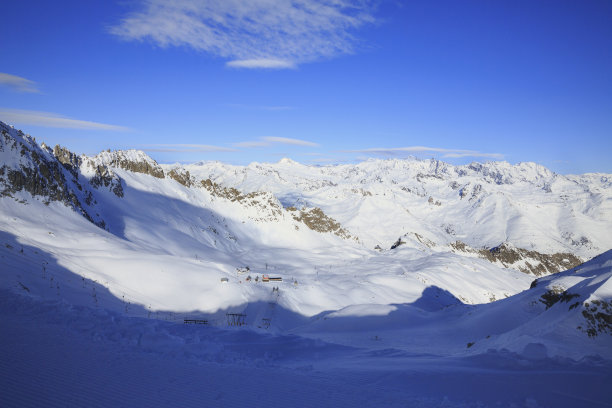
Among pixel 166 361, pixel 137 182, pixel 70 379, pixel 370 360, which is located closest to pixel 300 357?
pixel 370 360

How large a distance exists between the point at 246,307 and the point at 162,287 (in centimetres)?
871

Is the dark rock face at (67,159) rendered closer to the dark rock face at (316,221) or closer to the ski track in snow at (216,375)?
the ski track in snow at (216,375)

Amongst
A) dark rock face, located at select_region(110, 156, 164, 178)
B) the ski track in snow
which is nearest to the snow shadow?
the ski track in snow

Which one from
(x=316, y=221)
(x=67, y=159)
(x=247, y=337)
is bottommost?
(x=247, y=337)

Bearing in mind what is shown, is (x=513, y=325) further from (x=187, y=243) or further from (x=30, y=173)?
(x=187, y=243)

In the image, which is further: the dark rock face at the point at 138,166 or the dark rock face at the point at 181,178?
the dark rock face at the point at 181,178

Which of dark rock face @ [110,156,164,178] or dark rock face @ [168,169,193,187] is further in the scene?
dark rock face @ [168,169,193,187]

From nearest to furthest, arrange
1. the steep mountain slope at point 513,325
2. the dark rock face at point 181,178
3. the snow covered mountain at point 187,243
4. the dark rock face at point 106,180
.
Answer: the steep mountain slope at point 513,325
the snow covered mountain at point 187,243
the dark rock face at point 106,180
the dark rock face at point 181,178

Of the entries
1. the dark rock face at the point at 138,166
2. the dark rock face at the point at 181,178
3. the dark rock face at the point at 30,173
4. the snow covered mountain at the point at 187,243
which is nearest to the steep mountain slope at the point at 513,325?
the snow covered mountain at the point at 187,243

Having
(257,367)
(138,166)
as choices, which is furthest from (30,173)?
(138,166)

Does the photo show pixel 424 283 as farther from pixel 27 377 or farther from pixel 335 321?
pixel 27 377

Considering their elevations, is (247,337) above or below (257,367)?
below

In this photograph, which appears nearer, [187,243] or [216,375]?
[216,375]

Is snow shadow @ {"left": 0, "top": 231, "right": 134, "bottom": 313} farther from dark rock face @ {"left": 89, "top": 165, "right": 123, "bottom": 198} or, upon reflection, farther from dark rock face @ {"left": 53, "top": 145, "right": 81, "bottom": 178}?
dark rock face @ {"left": 89, "top": 165, "right": 123, "bottom": 198}
